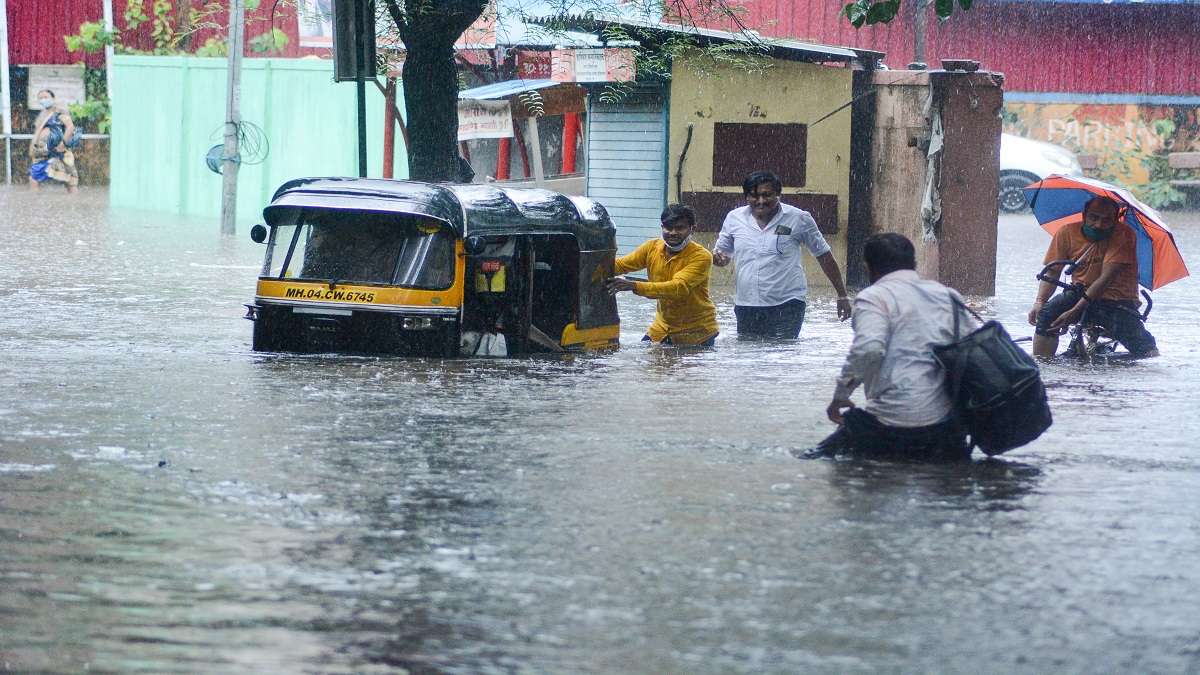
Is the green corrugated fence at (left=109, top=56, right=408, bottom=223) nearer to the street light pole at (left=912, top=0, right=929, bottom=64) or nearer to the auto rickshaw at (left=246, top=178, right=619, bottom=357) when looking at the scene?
the street light pole at (left=912, top=0, right=929, bottom=64)

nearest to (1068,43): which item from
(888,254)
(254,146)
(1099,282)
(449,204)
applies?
(254,146)

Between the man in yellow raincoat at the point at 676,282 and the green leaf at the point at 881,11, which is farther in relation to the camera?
the man in yellow raincoat at the point at 676,282

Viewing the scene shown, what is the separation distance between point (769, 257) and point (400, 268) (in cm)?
294

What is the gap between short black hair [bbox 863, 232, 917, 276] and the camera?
8.12 m

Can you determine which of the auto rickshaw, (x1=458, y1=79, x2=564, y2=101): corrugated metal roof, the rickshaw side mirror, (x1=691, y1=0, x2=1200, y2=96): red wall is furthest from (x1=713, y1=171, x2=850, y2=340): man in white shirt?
(x1=691, y1=0, x2=1200, y2=96): red wall

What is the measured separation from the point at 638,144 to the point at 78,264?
21.7 feet

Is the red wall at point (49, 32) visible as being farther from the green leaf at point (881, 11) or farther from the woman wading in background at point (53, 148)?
the green leaf at point (881, 11)

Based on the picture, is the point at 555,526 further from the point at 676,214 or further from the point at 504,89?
the point at 504,89

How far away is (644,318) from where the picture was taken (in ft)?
54.9

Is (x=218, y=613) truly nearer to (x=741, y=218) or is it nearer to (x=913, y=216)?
(x=741, y=218)

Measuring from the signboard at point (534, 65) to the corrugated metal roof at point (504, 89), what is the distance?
0.37m

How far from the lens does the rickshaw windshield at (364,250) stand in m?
12.0

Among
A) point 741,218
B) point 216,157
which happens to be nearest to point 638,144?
point 741,218

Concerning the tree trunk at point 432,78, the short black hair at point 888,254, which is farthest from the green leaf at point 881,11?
the tree trunk at point 432,78
